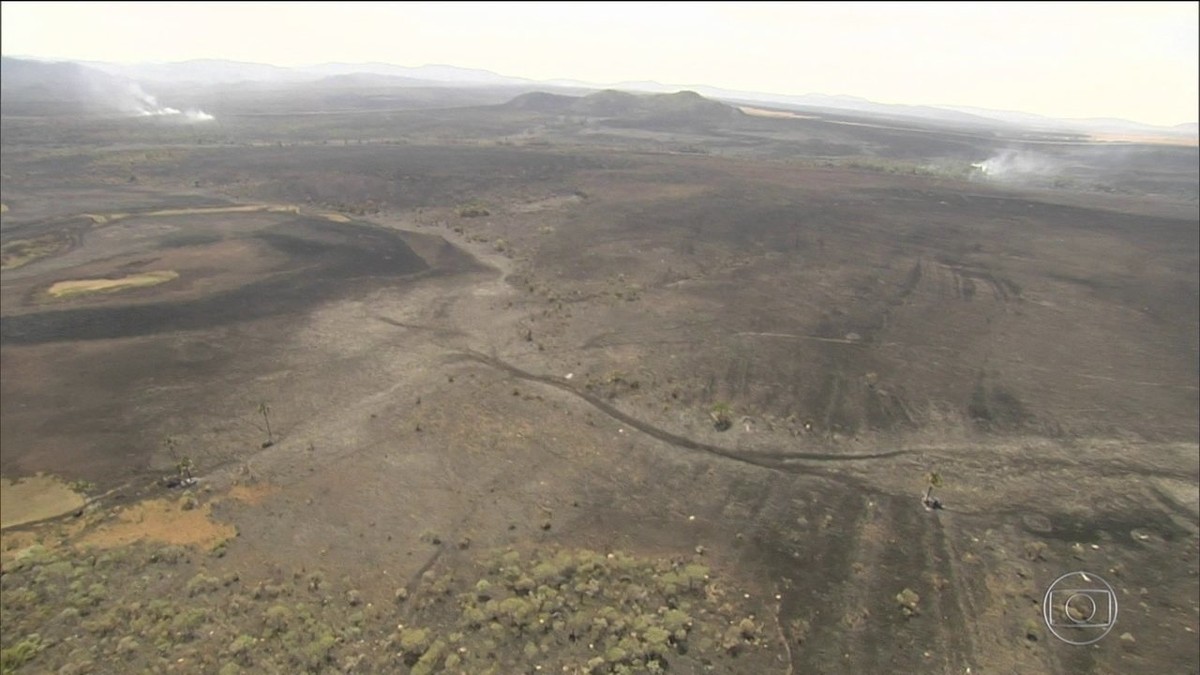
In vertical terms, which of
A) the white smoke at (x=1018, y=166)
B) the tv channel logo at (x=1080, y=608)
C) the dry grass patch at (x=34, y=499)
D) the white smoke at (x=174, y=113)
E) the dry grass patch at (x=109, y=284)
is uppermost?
the white smoke at (x=174, y=113)

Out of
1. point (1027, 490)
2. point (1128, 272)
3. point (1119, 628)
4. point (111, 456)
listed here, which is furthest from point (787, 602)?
point (1128, 272)

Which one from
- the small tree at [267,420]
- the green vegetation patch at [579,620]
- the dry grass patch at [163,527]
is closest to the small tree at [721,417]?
the green vegetation patch at [579,620]

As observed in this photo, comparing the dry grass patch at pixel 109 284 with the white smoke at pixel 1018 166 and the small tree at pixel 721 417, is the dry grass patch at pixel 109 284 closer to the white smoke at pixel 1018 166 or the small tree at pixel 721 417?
the small tree at pixel 721 417

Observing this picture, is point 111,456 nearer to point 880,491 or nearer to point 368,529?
point 368,529

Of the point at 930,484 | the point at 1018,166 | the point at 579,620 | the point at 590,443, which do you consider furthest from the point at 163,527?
the point at 1018,166

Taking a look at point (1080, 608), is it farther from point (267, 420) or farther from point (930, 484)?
point (267, 420)

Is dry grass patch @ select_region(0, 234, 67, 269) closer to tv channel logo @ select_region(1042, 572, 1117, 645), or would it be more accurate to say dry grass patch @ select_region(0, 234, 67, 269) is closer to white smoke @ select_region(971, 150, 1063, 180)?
tv channel logo @ select_region(1042, 572, 1117, 645)

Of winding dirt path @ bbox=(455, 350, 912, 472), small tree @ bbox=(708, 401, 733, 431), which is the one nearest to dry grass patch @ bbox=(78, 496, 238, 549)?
winding dirt path @ bbox=(455, 350, 912, 472)
